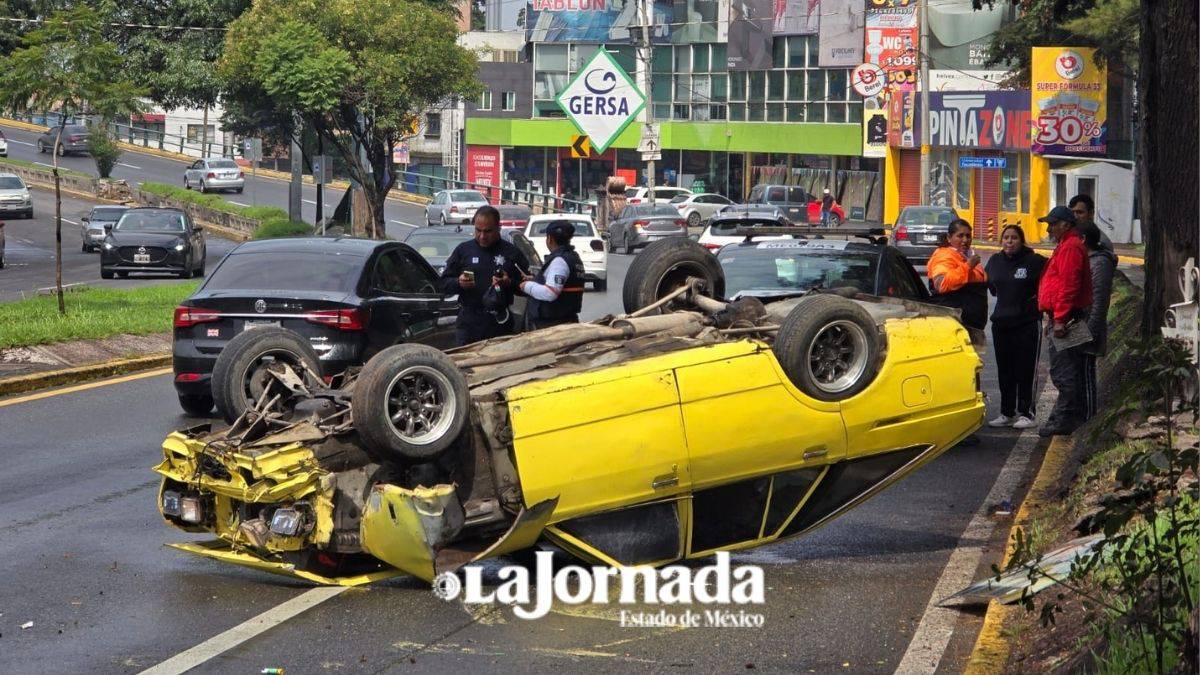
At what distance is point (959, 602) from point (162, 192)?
51293mm

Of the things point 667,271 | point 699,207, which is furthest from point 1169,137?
point 699,207

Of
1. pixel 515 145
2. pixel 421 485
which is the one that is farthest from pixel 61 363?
pixel 515 145

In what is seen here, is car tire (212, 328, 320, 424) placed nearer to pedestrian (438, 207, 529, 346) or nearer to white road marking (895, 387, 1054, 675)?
pedestrian (438, 207, 529, 346)

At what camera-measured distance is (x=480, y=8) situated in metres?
115

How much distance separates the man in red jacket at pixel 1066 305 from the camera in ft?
41.4

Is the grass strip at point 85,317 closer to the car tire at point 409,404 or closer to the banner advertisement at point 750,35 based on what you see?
the car tire at point 409,404

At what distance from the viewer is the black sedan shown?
12.7 meters

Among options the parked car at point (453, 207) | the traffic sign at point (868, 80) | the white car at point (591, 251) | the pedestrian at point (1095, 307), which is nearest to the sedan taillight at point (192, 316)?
the pedestrian at point (1095, 307)

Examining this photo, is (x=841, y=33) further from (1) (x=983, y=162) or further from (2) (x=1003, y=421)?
(2) (x=1003, y=421)

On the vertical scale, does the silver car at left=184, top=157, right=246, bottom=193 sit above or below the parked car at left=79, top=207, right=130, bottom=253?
above

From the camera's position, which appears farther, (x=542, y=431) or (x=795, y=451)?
(x=795, y=451)

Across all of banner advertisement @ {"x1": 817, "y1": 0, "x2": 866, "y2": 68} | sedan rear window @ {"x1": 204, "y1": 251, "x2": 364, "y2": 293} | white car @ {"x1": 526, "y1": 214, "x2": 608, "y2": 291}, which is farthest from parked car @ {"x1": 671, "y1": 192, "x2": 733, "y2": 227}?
sedan rear window @ {"x1": 204, "y1": 251, "x2": 364, "y2": 293}

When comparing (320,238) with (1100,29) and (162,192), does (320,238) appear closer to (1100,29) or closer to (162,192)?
(1100,29)

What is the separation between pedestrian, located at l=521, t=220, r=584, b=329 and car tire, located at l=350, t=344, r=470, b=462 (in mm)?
3926
